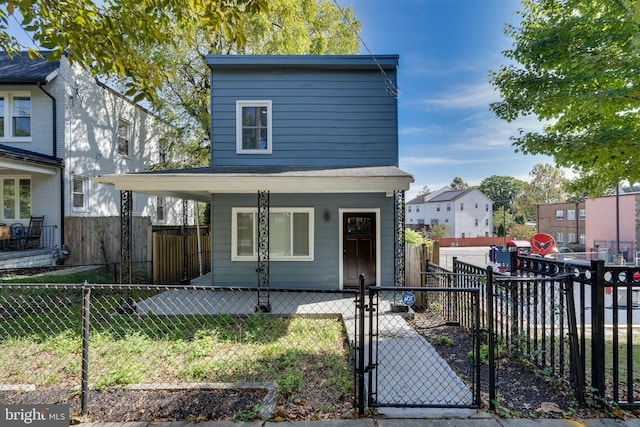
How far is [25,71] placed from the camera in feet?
34.9

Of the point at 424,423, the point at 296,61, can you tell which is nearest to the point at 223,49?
the point at 296,61

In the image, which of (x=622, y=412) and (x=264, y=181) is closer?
(x=622, y=412)

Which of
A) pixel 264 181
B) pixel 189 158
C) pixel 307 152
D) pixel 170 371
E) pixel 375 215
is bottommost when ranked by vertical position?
pixel 170 371

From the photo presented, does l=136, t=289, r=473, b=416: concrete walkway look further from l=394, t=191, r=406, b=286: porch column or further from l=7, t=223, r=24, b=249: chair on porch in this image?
l=7, t=223, r=24, b=249: chair on porch

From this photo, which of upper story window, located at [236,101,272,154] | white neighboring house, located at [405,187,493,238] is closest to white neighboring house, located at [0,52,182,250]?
upper story window, located at [236,101,272,154]

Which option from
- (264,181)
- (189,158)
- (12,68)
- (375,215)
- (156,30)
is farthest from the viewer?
(189,158)

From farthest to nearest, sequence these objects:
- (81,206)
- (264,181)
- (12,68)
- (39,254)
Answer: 1. (81,206)
2. (12,68)
3. (39,254)
4. (264,181)

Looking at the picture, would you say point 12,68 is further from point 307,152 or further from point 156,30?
point 156,30

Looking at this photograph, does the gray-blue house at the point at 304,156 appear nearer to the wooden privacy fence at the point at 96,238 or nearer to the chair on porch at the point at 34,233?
the wooden privacy fence at the point at 96,238

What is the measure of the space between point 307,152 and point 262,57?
2673 mm

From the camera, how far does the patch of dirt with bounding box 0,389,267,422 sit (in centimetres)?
269

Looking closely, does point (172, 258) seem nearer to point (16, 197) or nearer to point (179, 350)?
point (179, 350)

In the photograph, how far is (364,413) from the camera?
8.82 ft

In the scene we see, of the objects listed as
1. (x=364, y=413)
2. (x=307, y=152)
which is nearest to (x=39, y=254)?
(x=307, y=152)
